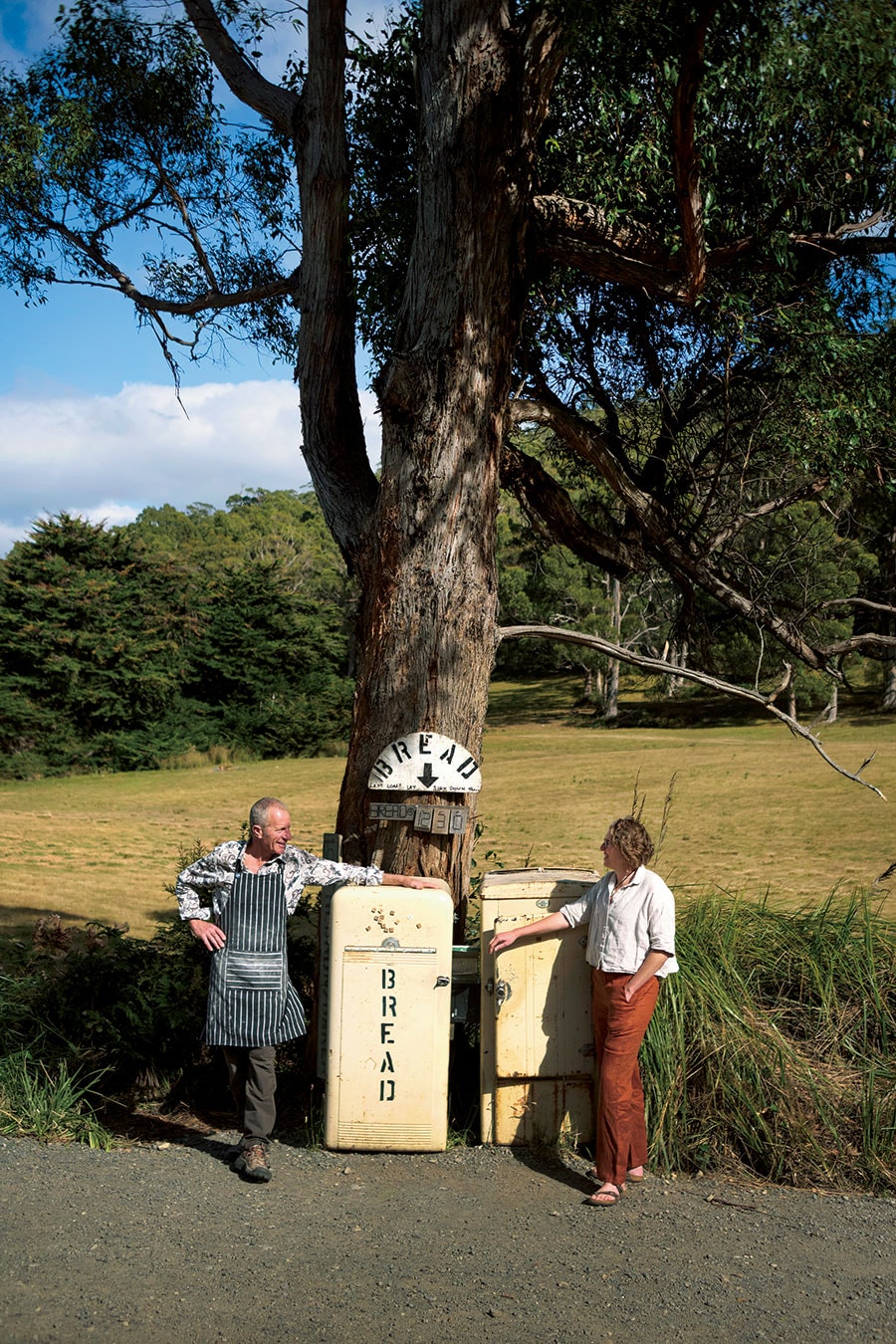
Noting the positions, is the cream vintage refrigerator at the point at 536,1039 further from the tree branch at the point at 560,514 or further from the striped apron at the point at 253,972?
the tree branch at the point at 560,514

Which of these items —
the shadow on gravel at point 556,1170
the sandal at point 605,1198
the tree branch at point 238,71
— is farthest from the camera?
the tree branch at point 238,71

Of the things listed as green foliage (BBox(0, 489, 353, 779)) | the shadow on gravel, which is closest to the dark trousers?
the shadow on gravel

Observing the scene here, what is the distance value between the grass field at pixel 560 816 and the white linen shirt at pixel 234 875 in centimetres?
282

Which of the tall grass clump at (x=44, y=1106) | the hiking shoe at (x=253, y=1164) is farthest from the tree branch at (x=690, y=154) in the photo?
the tall grass clump at (x=44, y=1106)

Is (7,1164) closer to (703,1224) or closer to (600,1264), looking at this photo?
(600,1264)

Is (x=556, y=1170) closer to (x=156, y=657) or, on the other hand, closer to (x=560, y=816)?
(x=560, y=816)

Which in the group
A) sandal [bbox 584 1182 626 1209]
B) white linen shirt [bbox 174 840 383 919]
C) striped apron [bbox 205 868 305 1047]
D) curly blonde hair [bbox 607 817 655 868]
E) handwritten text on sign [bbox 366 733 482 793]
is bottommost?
sandal [bbox 584 1182 626 1209]

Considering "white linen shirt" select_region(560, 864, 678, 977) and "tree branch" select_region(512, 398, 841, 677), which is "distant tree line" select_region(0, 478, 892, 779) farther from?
"white linen shirt" select_region(560, 864, 678, 977)

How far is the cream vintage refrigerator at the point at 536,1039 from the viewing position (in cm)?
547

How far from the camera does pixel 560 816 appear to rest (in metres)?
22.7

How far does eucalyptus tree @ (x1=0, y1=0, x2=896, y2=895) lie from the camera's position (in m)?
6.53

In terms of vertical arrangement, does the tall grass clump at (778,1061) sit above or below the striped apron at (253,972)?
below

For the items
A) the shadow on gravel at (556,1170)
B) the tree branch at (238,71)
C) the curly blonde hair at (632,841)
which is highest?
the tree branch at (238,71)

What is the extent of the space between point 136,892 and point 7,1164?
9.22 metres
